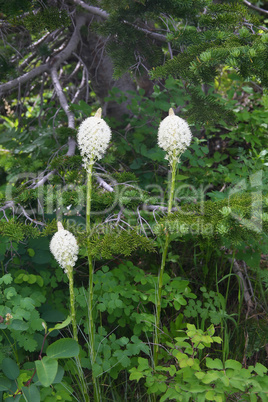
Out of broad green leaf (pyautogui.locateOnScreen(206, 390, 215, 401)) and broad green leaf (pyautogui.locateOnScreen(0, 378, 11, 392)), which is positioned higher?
broad green leaf (pyautogui.locateOnScreen(206, 390, 215, 401))

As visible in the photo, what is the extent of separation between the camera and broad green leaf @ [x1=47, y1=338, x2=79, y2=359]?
1501mm

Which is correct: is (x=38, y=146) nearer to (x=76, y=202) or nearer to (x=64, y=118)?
(x=64, y=118)

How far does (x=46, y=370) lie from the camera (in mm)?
1437

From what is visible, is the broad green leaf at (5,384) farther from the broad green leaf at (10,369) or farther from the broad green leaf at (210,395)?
the broad green leaf at (210,395)

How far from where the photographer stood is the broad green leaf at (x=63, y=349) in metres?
1.50

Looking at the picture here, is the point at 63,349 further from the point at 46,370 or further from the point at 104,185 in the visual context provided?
the point at 104,185

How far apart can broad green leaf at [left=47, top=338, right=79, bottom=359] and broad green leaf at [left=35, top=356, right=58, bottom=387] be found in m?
0.03

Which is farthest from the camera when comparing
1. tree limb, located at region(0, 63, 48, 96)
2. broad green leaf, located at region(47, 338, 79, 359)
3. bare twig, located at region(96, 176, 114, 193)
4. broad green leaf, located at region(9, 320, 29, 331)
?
tree limb, located at region(0, 63, 48, 96)

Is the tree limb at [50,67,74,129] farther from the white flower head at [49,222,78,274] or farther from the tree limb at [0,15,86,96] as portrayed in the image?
the white flower head at [49,222,78,274]

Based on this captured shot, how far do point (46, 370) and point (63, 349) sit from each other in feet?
0.37

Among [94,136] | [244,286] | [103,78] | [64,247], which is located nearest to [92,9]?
[103,78]

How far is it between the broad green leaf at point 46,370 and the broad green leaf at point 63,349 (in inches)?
1.1

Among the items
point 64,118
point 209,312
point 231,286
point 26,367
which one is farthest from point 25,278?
point 64,118

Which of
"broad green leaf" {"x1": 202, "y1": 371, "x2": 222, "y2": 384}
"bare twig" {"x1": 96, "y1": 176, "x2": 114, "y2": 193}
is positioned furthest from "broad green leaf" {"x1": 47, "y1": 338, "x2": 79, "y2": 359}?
"bare twig" {"x1": 96, "y1": 176, "x2": 114, "y2": 193}
